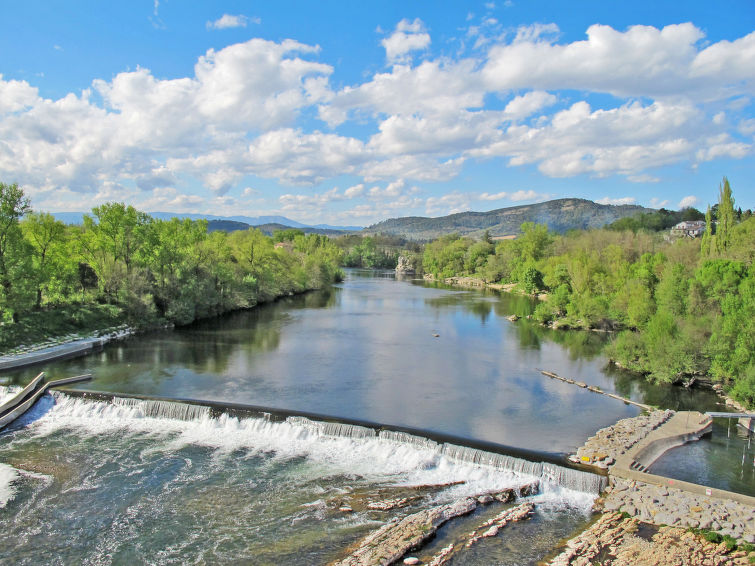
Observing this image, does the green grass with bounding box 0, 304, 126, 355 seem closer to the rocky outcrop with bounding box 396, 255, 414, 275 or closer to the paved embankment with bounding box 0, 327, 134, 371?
the paved embankment with bounding box 0, 327, 134, 371

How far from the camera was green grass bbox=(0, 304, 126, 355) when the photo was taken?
89.5 ft

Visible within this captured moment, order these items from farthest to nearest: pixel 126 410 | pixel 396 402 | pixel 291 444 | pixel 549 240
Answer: pixel 549 240 < pixel 396 402 < pixel 126 410 < pixel 291 444

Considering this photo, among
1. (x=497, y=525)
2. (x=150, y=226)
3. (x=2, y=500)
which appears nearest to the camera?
(x=497, y=525)

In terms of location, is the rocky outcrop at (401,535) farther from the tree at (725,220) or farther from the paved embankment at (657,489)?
the tree at (725,220)

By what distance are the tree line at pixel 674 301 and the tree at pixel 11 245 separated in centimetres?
3374

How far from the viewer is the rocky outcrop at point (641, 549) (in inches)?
426

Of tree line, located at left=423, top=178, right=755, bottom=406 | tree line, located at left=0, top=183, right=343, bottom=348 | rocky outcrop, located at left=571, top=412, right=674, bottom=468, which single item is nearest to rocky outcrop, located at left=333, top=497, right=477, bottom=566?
rocky outcrop, located at left=571, top=412, right=674, bottom=468

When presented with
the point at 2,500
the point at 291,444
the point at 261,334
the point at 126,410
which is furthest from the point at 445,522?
the point at 261,334

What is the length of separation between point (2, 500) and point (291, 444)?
7.94 m

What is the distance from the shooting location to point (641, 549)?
443 inches

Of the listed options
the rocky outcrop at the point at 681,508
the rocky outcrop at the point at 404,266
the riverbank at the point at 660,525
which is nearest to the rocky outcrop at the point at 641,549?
the riverbank at the point at 660,525

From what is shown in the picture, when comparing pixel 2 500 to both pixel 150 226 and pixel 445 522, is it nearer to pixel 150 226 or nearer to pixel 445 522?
pixel 445 522

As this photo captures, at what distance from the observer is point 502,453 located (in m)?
15.7

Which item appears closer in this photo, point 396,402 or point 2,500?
point 2,500
